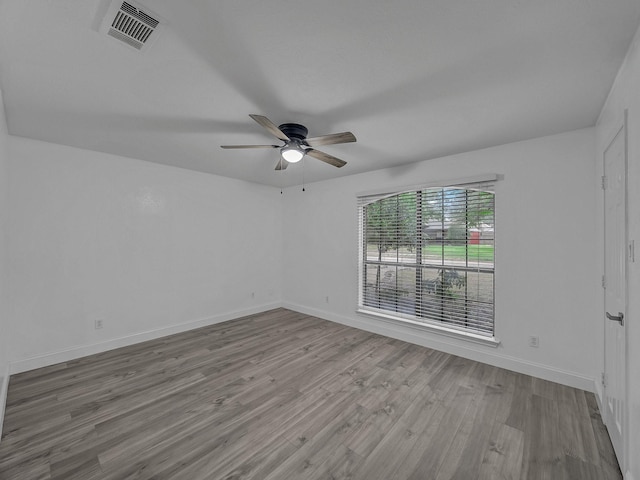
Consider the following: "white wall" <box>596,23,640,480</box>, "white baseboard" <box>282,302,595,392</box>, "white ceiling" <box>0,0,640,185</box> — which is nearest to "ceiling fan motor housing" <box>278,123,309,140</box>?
"white ceiling" <box>0,0,640,185</box>

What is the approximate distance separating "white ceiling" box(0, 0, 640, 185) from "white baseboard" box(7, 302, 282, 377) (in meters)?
2.48

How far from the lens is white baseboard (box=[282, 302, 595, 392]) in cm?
266

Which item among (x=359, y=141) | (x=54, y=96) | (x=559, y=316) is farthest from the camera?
(x=359, y=141)

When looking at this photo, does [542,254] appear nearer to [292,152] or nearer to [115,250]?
[292,152]

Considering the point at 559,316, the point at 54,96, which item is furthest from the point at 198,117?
the point at 559,316

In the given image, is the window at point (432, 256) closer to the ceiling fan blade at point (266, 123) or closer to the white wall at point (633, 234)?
the white wall at point (633, 234)

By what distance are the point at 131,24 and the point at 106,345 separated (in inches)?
145

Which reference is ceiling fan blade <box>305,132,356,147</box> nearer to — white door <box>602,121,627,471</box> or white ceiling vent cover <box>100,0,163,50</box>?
white ceiling vent cover <box>100,0,163,50</box>

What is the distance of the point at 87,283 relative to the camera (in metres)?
3.36

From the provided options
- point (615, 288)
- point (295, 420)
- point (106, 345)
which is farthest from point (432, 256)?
point (106, 345)

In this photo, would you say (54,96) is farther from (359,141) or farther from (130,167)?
(359,141)

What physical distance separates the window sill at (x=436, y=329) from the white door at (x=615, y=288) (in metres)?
1.04

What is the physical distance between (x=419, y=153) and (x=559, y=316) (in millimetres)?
2324

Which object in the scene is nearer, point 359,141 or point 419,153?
point 359,141
